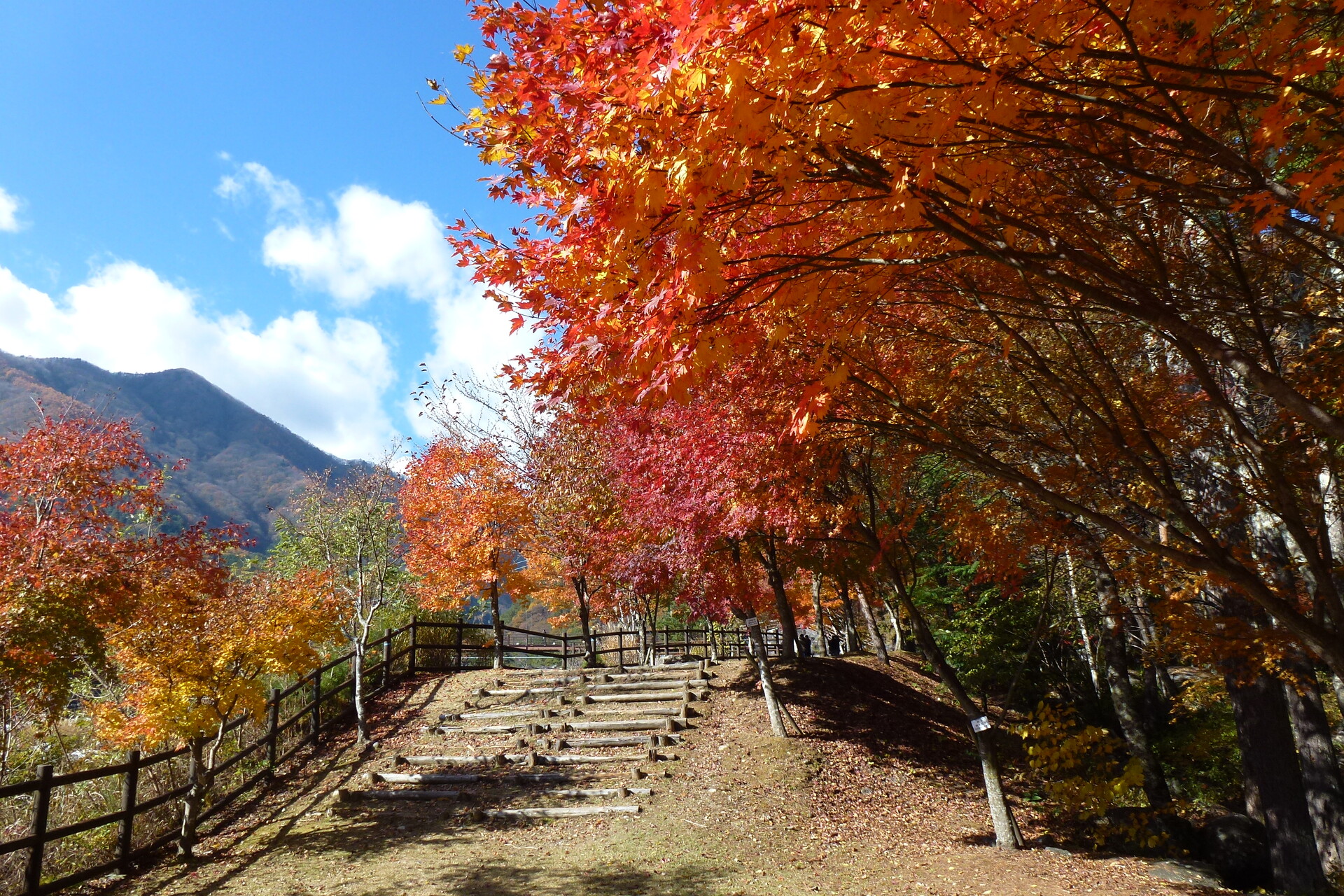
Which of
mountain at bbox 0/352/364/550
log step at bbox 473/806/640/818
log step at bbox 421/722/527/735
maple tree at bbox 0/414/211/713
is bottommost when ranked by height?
log step at bbox 473/806/640/818

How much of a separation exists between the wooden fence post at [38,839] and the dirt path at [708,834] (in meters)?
0.90

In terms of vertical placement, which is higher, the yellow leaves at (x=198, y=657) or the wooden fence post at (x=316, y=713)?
the yellow leaves at (x=198, y=657)

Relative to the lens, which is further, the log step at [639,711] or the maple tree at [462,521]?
the maple tree at [462,521]

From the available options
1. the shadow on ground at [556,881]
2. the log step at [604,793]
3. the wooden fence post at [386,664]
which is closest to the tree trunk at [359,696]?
the wooden fence post at [386,664]

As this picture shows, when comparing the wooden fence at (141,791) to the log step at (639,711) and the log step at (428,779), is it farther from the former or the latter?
the log step at (639,711)

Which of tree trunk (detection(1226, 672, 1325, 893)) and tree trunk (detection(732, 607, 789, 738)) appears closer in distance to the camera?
tree trunk (detection(1226, 672, 1325, 893))

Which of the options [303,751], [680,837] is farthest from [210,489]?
[680,837]

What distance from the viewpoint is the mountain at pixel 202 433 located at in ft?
345

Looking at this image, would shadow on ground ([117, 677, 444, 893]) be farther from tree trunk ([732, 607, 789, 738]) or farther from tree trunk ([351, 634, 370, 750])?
tree trunk ([732, 607, 789, 738])

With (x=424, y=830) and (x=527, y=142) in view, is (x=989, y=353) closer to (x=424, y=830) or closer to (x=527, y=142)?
(x=527, y=142)

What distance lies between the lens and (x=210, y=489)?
117m

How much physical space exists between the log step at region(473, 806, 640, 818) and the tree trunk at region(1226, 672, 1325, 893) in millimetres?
7404

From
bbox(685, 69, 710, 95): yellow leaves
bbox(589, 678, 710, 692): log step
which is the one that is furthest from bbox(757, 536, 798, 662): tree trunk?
bbox(685, 69, 710, 95): yellow leaves

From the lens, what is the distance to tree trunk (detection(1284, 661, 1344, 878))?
7918 millimetres
